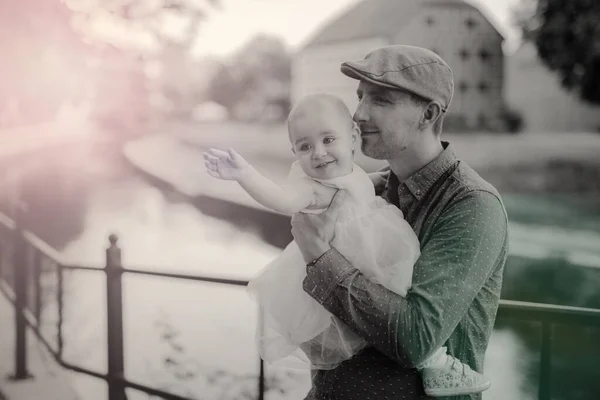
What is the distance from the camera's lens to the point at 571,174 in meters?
2.25

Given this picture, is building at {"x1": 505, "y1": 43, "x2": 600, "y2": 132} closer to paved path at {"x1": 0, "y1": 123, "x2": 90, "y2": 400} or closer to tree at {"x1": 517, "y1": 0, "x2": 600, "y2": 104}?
tree at {"x1": 517, "y1": 0, "x2": 600, "y2": 104}

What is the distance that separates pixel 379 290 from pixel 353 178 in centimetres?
26

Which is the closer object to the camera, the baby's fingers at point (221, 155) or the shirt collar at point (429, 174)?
the baby's fingers at point (221, 155)

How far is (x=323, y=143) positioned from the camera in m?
1.23

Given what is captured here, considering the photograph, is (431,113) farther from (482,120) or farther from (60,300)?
(60,300)

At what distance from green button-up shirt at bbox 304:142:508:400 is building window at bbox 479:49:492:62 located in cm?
110

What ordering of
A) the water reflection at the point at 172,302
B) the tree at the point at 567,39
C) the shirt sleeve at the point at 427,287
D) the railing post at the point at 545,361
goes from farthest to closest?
1. the water reflection at the point at 172,302
2. the tree at the point at 567,39
3. the railing post at the point at 545,361
4. the shirt sleeve at the point at 427,287

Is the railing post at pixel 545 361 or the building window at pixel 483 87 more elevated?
the building window at pixel 483 87

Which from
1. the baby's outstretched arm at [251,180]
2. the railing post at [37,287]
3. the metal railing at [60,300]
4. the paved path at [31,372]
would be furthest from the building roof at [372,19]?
the paved path at [31,372]

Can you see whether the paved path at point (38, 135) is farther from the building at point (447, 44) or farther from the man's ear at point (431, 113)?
the man's ear at point (431, 113)

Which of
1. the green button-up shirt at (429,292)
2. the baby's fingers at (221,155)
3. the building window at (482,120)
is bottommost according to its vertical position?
the green button-up shirt at (429,292)

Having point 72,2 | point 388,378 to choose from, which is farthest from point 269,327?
point 72,2

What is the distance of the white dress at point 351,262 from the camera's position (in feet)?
3.91

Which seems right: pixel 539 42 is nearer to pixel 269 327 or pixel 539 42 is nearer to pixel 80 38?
pixel 269 327
